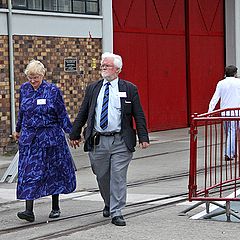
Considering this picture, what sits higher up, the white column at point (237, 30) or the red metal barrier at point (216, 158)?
the white column at point (237, 30)

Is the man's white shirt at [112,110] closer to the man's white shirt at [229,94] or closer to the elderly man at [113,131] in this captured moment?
the elderly man at [113,131]

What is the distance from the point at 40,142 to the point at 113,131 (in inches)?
36.9

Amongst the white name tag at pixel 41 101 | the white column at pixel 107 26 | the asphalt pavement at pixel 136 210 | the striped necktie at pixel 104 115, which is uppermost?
the white column at pixel 107 26

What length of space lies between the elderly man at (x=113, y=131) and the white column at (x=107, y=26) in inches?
444

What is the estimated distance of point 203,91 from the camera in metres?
25.1

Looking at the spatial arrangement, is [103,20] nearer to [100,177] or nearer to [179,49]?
[179,49]

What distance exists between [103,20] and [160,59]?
3437mm

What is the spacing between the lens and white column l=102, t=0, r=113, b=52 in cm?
2016

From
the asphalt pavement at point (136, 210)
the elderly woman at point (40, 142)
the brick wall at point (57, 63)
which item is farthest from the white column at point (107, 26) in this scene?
the elderly woman at point (40, 142)

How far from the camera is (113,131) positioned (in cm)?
887

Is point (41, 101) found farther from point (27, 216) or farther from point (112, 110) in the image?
point (27, 216)

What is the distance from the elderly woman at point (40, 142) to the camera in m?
9.26

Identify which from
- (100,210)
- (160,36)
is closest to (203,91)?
(160,36)

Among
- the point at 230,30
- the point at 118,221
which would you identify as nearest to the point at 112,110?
the point at 118,221
